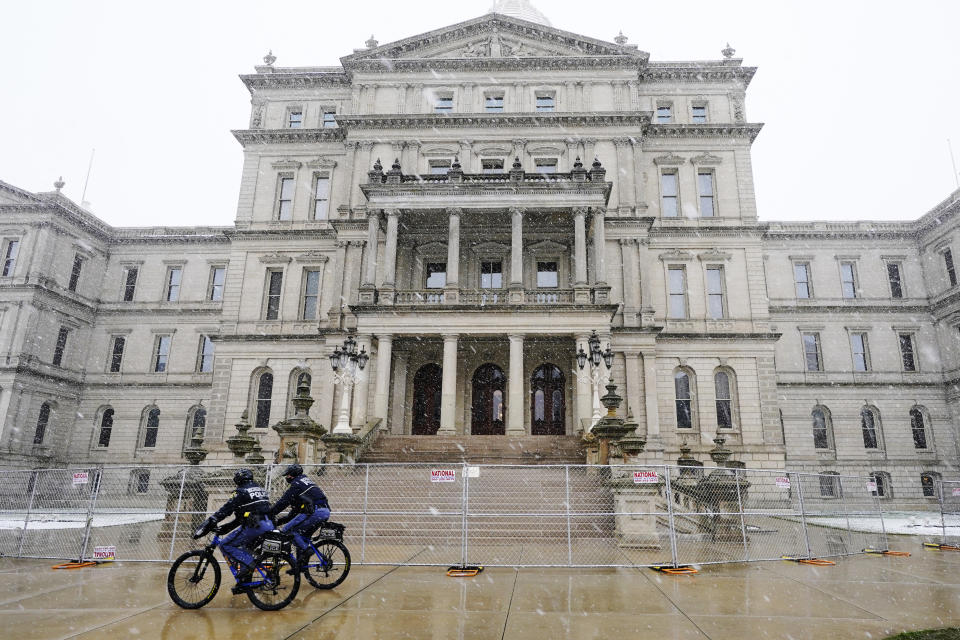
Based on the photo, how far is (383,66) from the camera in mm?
32906

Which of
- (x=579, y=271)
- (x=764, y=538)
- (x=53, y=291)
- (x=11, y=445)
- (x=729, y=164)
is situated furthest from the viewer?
(x=53, y=291)

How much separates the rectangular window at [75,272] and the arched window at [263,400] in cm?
2014

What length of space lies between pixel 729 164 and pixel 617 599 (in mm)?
29525

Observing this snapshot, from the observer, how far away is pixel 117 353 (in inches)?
1672

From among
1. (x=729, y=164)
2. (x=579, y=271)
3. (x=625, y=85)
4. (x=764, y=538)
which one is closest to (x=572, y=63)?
(x=625, y=85)

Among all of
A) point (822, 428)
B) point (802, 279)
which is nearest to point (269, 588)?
point (822, 428)

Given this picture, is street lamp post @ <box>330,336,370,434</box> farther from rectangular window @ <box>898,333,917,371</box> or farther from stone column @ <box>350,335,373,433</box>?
rectangular window @ <box>898,333,917,371</box>

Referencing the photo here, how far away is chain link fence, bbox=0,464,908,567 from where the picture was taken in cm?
1112

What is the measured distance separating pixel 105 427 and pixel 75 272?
1079cm

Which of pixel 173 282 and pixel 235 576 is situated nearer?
pixel 235 576

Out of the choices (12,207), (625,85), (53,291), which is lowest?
(53,291)

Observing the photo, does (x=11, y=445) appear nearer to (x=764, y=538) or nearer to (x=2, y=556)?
(x=2, y=556)

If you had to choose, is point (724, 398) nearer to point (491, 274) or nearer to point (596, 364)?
point (596, 364)

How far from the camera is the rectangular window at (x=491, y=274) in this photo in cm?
2991
